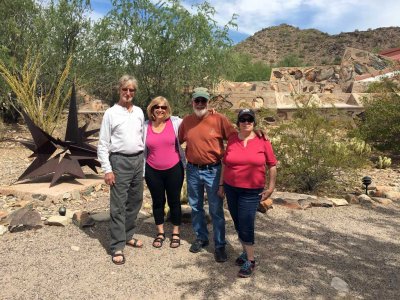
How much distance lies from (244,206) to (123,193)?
1.22 metres

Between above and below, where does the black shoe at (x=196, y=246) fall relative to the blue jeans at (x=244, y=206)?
below

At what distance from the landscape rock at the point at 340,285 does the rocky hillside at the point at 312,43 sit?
56862 mm

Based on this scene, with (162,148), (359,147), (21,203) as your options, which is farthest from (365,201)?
(21,203)

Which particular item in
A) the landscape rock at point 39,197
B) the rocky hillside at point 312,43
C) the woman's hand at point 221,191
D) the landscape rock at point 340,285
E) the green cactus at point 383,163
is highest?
the rocky hillside at point 312,43

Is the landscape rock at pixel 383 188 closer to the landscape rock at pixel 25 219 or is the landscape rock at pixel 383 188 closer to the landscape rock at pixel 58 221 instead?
the landscape rock at pixel 58 221

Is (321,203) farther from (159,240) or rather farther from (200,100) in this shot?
(200,100)

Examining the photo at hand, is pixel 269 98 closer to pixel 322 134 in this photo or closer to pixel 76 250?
pixel 322 134

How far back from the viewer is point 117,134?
12.4ft

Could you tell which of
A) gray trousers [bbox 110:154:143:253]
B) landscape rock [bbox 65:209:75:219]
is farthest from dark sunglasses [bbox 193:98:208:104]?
landscape rock [bbox 65:209:75:219]

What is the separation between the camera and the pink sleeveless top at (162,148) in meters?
3.88

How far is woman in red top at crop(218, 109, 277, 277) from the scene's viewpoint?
336cm

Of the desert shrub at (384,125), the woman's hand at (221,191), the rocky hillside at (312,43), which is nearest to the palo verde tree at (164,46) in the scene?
the desert shrub at (384,125)

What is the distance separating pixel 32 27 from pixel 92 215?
36.8ft

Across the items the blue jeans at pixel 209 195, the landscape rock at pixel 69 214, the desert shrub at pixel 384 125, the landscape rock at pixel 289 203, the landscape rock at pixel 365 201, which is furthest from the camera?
the desert shrub at pixel 384 125
